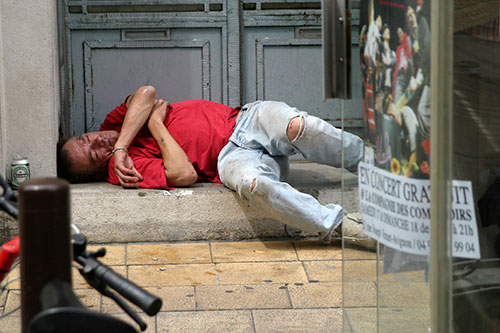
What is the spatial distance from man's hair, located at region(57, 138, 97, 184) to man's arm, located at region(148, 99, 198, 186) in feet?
1.76

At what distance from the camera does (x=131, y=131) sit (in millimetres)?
4602

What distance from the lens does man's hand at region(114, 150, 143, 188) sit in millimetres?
4441

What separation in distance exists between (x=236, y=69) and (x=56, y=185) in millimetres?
4151

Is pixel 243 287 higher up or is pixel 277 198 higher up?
pixel 277 198

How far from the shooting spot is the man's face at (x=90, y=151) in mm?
4613

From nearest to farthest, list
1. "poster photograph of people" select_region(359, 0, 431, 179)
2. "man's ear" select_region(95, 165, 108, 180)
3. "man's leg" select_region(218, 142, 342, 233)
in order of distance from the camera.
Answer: "poster photograph of people" select_region(359, 0, 431, 179)
"man's leg" select_region(218, 142, 342, 233)
"man's ear" select_region(95, 165, 108, 180)

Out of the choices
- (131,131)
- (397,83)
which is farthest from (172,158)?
(397,83)

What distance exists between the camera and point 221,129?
15.5 feet

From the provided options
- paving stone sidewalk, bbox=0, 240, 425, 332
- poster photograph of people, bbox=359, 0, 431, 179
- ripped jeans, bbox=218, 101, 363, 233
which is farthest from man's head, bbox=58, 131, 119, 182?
poster photograph of people, bbox=359, 0, 431, 179

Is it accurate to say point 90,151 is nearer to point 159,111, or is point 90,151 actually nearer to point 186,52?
point 159,111

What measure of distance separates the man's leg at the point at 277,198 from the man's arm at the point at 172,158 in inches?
11.2

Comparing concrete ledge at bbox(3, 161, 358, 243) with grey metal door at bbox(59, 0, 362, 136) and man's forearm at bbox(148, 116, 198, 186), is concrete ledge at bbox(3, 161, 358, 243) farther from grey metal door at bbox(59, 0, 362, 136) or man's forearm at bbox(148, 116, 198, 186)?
grey metal door at bbox(59, 0, 362, 136)

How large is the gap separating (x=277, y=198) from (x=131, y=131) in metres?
1.15

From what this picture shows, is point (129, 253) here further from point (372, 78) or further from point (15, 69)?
point (372, 78)
